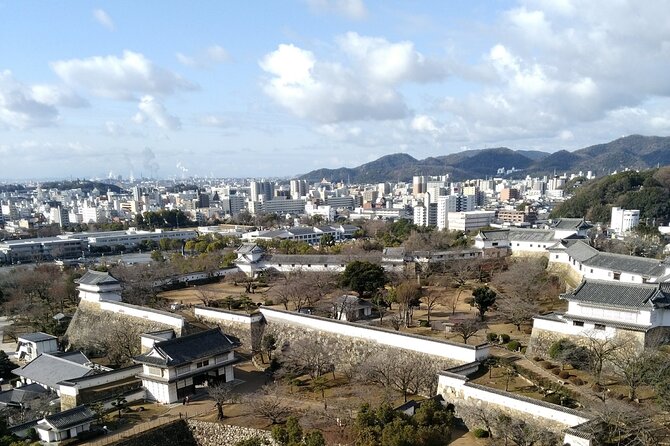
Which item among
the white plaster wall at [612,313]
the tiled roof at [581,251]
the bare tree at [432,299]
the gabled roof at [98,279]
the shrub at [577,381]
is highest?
the tiled roof at [581,251]

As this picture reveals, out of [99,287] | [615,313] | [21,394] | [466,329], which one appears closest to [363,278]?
[466,329]

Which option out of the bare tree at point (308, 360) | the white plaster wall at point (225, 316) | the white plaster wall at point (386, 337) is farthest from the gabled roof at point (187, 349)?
the white plaster wall at point (386, 337)

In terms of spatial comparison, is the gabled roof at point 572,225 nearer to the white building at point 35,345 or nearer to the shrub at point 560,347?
the shrub at point 560,347

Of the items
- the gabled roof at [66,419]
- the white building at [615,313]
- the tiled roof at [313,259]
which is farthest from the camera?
the tiled roof at [313,259]

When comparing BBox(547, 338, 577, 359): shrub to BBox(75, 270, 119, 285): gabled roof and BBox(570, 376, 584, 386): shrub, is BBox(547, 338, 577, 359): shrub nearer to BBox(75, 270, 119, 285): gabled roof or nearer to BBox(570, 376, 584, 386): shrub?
BBox(570, 376, 584, 386): shrub

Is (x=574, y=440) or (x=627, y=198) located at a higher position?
(x=627, y=198)

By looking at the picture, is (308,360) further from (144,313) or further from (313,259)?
(313,259)

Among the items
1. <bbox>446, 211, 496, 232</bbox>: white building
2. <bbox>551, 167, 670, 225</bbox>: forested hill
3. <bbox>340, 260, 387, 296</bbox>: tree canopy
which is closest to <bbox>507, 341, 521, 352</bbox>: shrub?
<bbox>340, 260, 387, 296</bbox>: tree canopy
